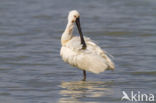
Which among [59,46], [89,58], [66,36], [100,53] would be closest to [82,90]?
[89,58]

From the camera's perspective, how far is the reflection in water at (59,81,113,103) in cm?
867

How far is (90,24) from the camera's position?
17.1 metres

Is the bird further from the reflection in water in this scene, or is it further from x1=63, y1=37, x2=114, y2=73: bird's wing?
the reflection in water

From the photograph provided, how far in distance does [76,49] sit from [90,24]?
7142 mm

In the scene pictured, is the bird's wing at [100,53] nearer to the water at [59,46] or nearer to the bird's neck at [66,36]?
the water at [59,46]

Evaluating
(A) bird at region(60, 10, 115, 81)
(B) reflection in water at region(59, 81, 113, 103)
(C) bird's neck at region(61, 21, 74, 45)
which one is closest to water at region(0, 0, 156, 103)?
(B) reflection in water at region(59, 81, 113, 103)

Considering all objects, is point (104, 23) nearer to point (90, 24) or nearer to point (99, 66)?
point (90, 24)

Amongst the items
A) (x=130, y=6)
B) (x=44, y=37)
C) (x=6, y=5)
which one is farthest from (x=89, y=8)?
(x=44, y=37)

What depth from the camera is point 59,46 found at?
541 inches

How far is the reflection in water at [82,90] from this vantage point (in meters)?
8.67

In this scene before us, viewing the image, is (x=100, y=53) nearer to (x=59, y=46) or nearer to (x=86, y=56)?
(x=86, y=56)

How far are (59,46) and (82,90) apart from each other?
451 cm

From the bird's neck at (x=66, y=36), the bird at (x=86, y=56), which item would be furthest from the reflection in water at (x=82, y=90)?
the bird's neck at (x=66, y=36)

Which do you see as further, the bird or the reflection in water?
the bird
